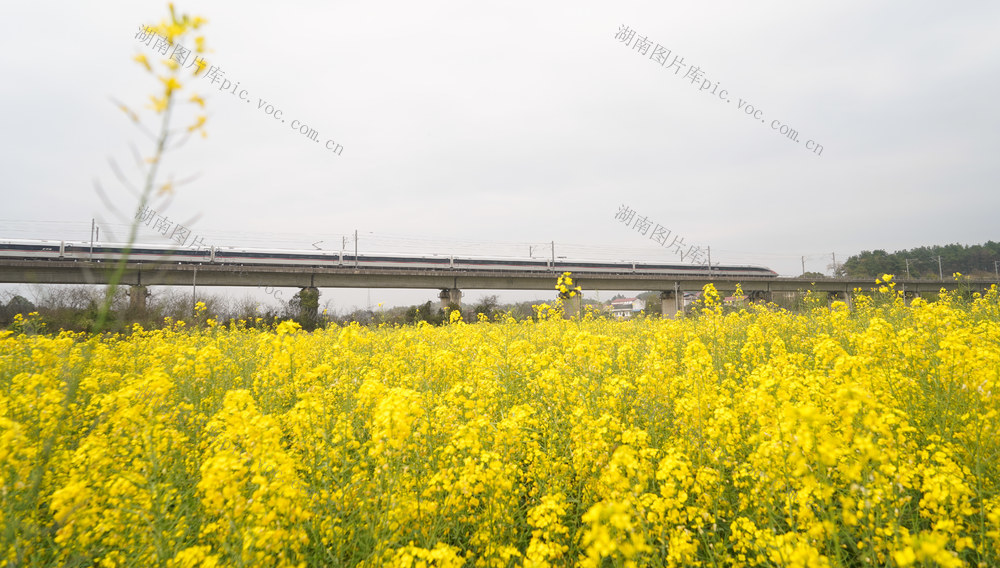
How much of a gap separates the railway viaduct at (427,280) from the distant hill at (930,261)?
31.3 m

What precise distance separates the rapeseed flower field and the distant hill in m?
79.3

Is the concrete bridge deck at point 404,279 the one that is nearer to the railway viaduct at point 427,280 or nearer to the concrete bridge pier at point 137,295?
the railway viaduct at point 427,280

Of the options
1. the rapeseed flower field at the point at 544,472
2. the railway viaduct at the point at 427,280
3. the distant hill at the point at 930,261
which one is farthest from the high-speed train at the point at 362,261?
the distant hill at the point at 930,261

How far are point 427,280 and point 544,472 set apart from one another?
86.1 feet

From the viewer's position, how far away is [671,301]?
36219 millimetres

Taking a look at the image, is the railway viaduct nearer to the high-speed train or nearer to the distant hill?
the high-speed train

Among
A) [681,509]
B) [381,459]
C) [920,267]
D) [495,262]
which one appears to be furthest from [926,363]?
[920,267]

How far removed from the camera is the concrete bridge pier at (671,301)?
3484cm

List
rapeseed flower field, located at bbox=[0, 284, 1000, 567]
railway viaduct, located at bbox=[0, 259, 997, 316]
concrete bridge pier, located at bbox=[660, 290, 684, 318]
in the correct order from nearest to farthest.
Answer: rapeseed flower field, located at bbox=[0, 284, 1000, 567], railway viaduct, located at bbox=[0, 259, 997, 316], concrete bridge pier, located at bbox=[660, 290, 684, 318]

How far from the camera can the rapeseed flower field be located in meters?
1.87

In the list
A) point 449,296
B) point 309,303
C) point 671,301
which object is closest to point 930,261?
point 671,301

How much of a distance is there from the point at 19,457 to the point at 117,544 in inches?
27.6

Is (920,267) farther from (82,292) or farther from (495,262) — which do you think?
(82,292)

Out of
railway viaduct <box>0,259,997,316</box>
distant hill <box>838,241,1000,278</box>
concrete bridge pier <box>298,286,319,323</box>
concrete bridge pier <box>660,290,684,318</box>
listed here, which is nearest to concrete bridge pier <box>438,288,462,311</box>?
railway viaduct <box>0,259,997,316</box>
